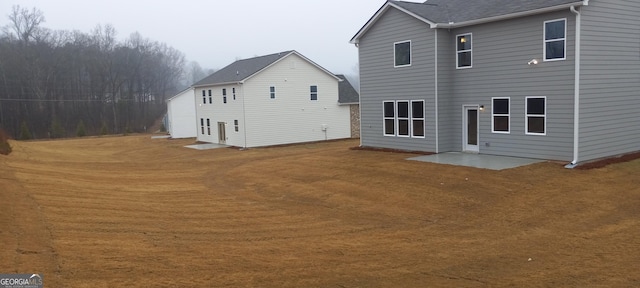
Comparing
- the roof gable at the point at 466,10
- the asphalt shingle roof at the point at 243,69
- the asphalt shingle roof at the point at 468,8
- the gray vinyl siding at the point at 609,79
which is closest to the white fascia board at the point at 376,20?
the roof gable at the point at 466,10

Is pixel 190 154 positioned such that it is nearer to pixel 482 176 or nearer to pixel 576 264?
pixel 482 176

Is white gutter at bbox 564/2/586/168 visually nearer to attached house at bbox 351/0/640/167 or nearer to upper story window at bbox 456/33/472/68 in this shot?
attached house at bbox 351/0/640/167

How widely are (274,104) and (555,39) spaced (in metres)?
18.7

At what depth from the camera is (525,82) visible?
53.2 feet

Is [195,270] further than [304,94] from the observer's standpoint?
No

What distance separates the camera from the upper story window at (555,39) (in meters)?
15.0

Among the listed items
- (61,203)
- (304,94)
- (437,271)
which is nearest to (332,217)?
(437,271)

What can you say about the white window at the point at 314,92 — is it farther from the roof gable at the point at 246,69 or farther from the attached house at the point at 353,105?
the attached house at the point at 353,105

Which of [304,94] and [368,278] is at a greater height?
[304,94]

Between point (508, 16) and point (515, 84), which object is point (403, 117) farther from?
point (508, 16)

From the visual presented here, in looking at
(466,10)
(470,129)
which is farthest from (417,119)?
(466,10)

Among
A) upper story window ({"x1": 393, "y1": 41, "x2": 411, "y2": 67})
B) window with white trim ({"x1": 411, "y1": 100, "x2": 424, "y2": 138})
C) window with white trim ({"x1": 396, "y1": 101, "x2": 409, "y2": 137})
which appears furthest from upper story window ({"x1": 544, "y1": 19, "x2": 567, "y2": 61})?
window with white trim ({"x1": 396, "y1": 101, "x2": 409, "y2": 137})

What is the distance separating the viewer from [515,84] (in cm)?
1653

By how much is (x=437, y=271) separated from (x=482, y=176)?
7.61m
